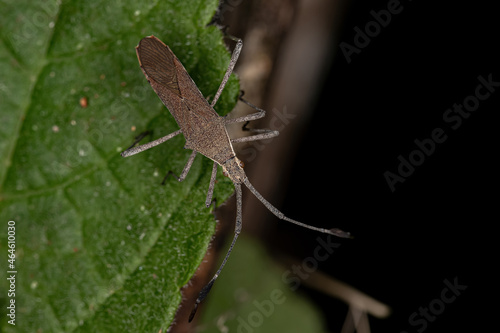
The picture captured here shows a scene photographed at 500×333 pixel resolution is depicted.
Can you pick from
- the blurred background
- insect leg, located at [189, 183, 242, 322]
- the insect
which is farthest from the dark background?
the insect

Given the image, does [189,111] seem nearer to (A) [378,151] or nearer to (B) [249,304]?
(A) [378,151]

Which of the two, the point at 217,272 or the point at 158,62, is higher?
the point at 158,62

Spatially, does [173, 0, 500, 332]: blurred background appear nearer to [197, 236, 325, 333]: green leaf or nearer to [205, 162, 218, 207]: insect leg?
[197, 236, 325, 333]: green leaf

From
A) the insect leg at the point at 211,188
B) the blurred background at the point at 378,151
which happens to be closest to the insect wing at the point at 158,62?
the insect leg at the point at 211,188

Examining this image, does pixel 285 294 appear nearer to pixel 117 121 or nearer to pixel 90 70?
pixel 117 121

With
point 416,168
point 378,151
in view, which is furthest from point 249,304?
point 416,168

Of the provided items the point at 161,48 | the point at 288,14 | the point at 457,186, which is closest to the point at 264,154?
the point at 288,14
